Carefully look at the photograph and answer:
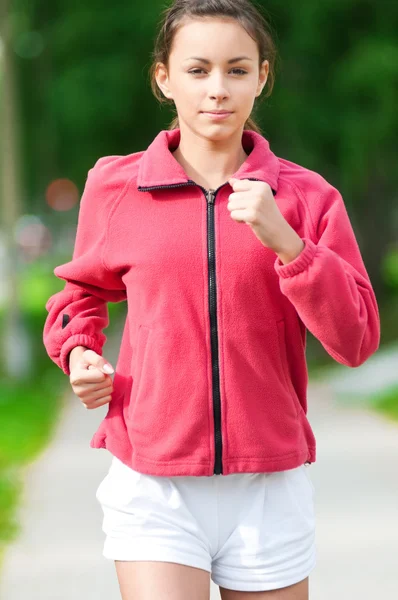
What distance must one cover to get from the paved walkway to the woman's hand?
2862 mm

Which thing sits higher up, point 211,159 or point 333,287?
point 211,159

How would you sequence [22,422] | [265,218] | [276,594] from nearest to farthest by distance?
[265,218] → [276,594] → [22,422]

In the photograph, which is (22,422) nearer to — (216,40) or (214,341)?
(214,341)

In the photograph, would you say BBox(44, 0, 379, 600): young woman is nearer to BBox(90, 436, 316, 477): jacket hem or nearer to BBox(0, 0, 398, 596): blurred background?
BBox(90, 436, 316, 477): jacket hem

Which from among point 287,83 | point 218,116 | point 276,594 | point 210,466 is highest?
point 287,83

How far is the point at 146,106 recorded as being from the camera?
1374 cm

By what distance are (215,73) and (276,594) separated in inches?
48.7

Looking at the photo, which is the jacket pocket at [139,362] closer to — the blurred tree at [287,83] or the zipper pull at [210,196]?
the zipper pull at [210,196]

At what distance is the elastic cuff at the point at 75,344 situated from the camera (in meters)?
2.80

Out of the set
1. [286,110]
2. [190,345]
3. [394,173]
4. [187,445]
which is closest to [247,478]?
[187,445]

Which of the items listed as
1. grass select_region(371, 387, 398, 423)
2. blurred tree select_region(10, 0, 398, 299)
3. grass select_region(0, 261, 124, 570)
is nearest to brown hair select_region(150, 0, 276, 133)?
grass select_region(0, 261, 124, 570)

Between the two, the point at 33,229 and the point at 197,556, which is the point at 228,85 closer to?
the point at 197,556

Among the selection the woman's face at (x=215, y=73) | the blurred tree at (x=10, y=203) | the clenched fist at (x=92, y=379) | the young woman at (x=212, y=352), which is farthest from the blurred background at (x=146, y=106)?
the woman's face at (x=215, y=73)

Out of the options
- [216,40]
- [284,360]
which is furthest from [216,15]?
[284,360]
